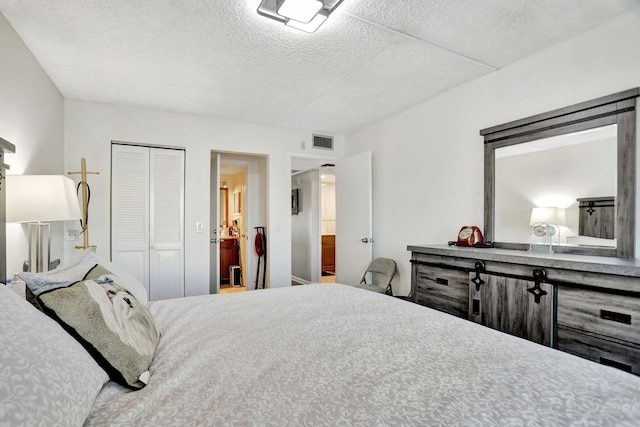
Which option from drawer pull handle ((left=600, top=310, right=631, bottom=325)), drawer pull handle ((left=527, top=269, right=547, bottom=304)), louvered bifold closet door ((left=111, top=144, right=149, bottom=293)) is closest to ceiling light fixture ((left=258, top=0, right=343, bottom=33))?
drawer pull handle ((left=527, top=269, right=547, bottom=304))

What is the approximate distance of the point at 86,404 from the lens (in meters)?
0.74

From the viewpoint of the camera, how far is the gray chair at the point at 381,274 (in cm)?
365

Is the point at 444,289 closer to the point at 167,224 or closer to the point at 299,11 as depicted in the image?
the point at 299,11

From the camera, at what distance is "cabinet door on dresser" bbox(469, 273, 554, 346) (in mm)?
1938

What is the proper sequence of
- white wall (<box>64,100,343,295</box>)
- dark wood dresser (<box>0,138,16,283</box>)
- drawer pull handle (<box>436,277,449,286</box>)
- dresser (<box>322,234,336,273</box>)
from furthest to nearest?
dresser (<box>322,234,336,273</box>) → white wall (<box>64,100,343,295</box>) → drawer pull handle (<box>436,277,449,286</box>) → dark wood dresser (<box>0,138,16,283</box>)

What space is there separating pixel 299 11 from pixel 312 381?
6.53 feet

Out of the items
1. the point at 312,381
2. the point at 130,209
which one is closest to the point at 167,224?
the point at 130,209

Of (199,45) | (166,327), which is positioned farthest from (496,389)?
(199,45)

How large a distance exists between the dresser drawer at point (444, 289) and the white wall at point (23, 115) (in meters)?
3.02

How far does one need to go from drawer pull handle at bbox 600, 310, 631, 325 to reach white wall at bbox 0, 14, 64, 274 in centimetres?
351

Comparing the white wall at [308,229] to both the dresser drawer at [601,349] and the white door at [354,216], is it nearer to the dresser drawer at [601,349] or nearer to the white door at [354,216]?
the white door at [354,216]

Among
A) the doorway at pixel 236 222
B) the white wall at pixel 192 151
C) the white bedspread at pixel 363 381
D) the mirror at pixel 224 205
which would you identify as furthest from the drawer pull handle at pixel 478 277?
the mirror at pixel 224 205

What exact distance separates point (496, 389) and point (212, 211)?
14.1 ft

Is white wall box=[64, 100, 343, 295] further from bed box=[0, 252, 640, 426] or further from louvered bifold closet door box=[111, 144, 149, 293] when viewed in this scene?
bed box=[0, 252, 640, 426]
